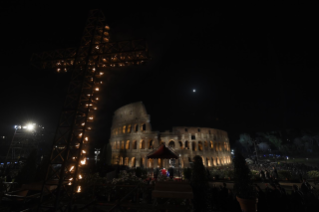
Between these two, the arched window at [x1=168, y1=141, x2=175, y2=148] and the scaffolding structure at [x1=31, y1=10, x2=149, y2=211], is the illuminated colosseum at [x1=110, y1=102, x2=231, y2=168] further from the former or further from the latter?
the scaffolding structure at [x1=31, y1=10, x2=149, y2=211]

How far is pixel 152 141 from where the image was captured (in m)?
31.8

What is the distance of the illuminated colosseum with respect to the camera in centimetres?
2978

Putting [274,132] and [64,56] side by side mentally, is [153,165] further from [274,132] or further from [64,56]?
[274,132]

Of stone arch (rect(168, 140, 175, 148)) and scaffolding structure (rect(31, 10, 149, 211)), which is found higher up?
scaffolding structure (rect(31, 10, 149, 211))

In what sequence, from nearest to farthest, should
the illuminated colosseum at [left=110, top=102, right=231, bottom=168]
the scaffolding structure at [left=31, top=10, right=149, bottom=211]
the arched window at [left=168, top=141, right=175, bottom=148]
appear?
the scaffolding structure at [left=31, top=10, right=149, bottom=211] < the illuminated colosseum at [left=110, top=102, right=231, bottom=168] < the arched window at [left=168, top=141, right=175, bottom=148]

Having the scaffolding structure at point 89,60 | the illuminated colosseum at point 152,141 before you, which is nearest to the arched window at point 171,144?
the illuminated colosseum at point 152,141

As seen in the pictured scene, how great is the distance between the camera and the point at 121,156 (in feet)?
105

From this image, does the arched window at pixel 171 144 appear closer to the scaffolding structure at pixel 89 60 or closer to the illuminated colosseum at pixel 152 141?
the illuminated colosseum at pixel 152 141

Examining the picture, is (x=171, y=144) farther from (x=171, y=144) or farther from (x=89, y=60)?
(x=89, y=60)

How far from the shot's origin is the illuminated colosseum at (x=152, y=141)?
1172 inches

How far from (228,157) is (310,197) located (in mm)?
37861

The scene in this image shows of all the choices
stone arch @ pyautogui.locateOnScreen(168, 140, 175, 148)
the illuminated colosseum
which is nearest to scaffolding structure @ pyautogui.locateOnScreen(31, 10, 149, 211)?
the illuminated colosseum

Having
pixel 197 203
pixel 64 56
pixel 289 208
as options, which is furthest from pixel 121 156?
pixel 289 208

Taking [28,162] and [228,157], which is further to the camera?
[228,157]
